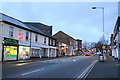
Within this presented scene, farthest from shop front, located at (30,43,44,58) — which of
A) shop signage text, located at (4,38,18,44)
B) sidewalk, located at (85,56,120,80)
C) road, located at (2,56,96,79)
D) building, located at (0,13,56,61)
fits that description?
sidewalk, located at (85,56,120,80)

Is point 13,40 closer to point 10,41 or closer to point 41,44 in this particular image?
point 10,41

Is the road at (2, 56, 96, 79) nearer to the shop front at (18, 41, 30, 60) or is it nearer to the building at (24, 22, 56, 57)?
the shop front at (18, 41, 30, 60)

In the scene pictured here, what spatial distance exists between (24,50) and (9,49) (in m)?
5.72

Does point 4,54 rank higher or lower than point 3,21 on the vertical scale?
lower

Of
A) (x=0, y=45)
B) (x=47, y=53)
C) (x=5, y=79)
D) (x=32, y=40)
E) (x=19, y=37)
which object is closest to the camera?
(x=5, y=79)

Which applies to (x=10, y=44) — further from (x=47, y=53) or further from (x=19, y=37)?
(x=47, y=53)

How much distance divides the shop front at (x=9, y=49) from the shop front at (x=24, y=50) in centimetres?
153

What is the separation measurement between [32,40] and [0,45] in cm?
1228

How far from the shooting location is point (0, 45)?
26609 millimetres

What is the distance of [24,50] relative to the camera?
113 feet

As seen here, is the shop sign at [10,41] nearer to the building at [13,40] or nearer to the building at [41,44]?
the building at [13,40]

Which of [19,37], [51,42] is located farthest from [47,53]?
[19,37]

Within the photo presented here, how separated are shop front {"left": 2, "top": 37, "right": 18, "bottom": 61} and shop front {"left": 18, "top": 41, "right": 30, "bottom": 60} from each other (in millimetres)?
1533

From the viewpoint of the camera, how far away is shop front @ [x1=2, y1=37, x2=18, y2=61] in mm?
27291
